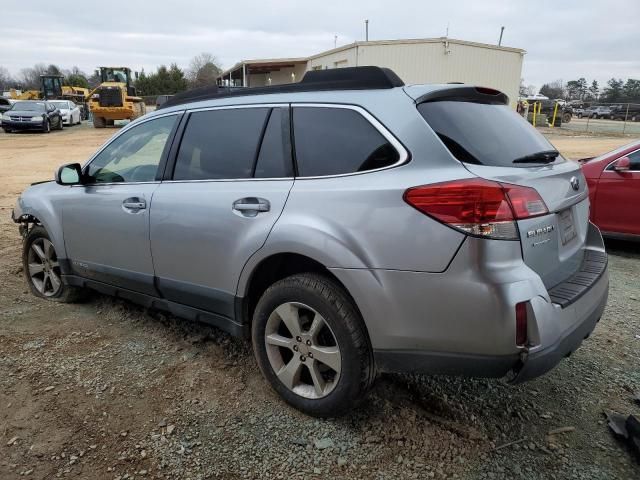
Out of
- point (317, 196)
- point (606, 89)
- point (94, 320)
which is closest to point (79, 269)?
point (94, 320)

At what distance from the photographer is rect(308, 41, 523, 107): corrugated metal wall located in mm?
25844

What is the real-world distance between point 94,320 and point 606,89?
267 ft

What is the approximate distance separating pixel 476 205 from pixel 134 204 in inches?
91.9

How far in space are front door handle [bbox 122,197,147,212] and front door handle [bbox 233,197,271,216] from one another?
897mm

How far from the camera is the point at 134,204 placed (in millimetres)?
3543

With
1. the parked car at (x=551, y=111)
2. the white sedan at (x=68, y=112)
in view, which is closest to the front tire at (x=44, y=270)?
the white sedan at (x=68, y=112)

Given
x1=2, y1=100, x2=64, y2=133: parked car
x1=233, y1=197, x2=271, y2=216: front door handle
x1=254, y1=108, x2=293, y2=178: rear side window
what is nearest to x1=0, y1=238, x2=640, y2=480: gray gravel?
x1=233, y1=197, x2=271, y2=216: front door handle

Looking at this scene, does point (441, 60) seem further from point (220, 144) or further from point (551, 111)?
point (220, 144)

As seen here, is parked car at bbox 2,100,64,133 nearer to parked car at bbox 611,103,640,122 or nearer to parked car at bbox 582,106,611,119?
parked car at bbox 611,103,640,122

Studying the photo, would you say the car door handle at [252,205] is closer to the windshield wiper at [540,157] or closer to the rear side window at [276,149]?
the rear side window at [276,149]

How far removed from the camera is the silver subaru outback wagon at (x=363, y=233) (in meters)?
2.24

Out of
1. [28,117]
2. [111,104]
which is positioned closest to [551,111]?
[111,104]

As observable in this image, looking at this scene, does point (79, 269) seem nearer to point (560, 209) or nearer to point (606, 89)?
point (560, 209)

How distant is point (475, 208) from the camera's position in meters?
2.21
